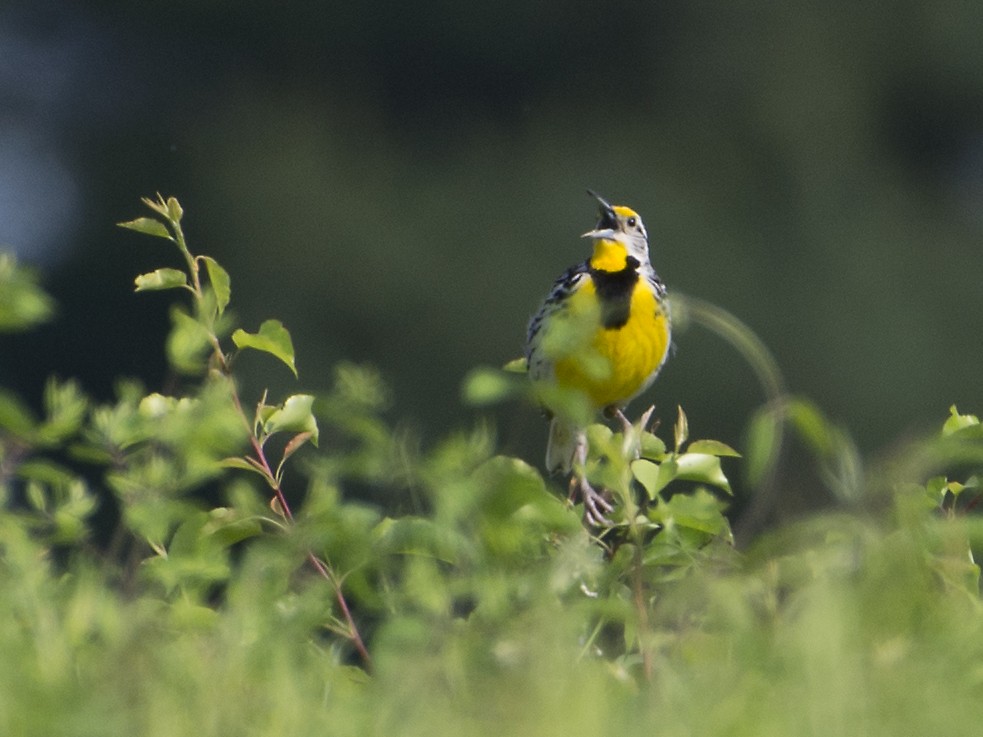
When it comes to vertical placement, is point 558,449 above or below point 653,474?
below

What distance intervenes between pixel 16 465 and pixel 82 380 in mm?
12488

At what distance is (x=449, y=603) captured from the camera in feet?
5.65

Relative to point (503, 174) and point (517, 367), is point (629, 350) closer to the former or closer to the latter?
point (517, 367)

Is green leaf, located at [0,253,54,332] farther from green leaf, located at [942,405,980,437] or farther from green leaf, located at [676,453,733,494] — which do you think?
green leaf, located at [942,405,980,437]

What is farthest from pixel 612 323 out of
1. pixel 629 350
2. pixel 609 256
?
pixel 609 256

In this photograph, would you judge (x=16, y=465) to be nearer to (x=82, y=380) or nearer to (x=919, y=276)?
(x=82, y=380)

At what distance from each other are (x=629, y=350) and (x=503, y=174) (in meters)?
13.5

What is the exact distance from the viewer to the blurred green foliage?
1.53 m

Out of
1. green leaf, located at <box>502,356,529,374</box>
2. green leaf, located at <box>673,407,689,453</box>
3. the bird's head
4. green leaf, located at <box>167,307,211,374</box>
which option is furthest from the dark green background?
green leaf, located at <box>167,307,211,374</box>

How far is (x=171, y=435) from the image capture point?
166 cm

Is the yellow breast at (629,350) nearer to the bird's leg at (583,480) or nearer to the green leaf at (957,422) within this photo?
the bird's leg at (583,480)

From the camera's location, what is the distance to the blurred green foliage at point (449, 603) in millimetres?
1528

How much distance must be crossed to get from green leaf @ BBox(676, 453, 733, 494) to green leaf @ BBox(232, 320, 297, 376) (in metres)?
0.41

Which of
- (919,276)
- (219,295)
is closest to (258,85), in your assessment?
(919,276)
